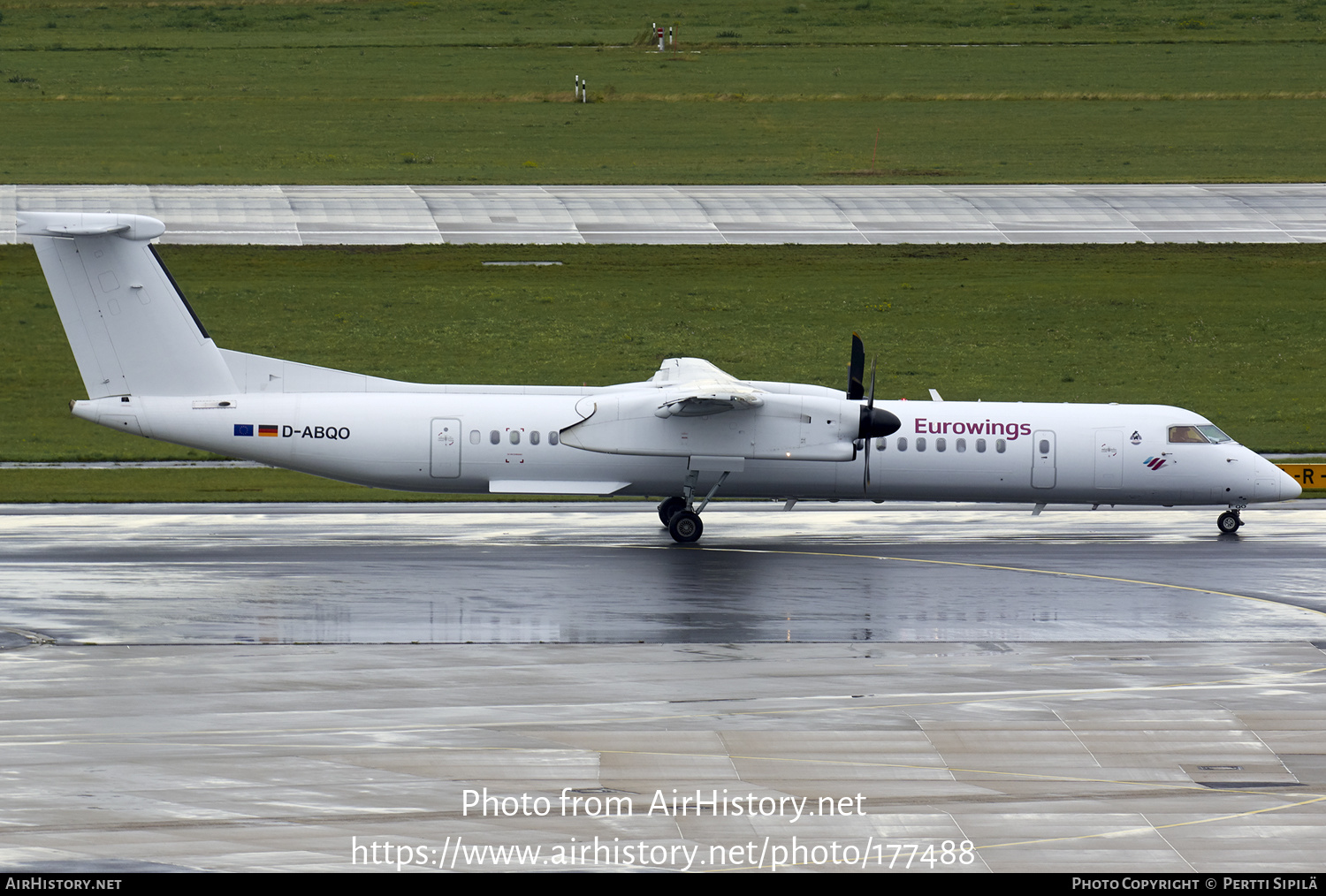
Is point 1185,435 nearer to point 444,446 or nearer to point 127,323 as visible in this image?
point 444,446

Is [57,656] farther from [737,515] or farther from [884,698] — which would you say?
[737,515]

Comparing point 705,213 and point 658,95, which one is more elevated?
point 658,95

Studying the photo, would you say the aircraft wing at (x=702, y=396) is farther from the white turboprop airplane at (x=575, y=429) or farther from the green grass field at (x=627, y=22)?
the green grass field at (x=627, y=22)

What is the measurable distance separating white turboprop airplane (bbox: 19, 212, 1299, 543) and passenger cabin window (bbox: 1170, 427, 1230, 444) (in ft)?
0.13

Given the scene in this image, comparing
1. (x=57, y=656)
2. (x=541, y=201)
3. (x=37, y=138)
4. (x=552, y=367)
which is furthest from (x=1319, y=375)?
(x=37, y=138)

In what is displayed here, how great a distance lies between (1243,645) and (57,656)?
16.6 metres

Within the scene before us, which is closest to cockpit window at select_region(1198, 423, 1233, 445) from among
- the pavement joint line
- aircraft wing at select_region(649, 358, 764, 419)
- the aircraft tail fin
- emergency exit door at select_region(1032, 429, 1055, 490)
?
emergency exit door at select_region(1032, 429, 1055, 490)

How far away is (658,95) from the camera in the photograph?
83.4 m

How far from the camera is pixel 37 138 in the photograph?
227ft

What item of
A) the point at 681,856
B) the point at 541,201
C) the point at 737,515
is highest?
the point at 541,201

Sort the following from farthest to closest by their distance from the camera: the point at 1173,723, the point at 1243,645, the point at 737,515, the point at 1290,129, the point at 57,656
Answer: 1. the point at 1290,129
2. the point at 737,515
3. the point at 1243,645
4. the point at 57,656
5. the point at 1173,723

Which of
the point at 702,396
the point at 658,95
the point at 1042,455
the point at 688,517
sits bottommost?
the point at 688,517

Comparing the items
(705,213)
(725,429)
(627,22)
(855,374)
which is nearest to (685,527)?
(725,429)

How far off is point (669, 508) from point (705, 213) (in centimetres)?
3008
